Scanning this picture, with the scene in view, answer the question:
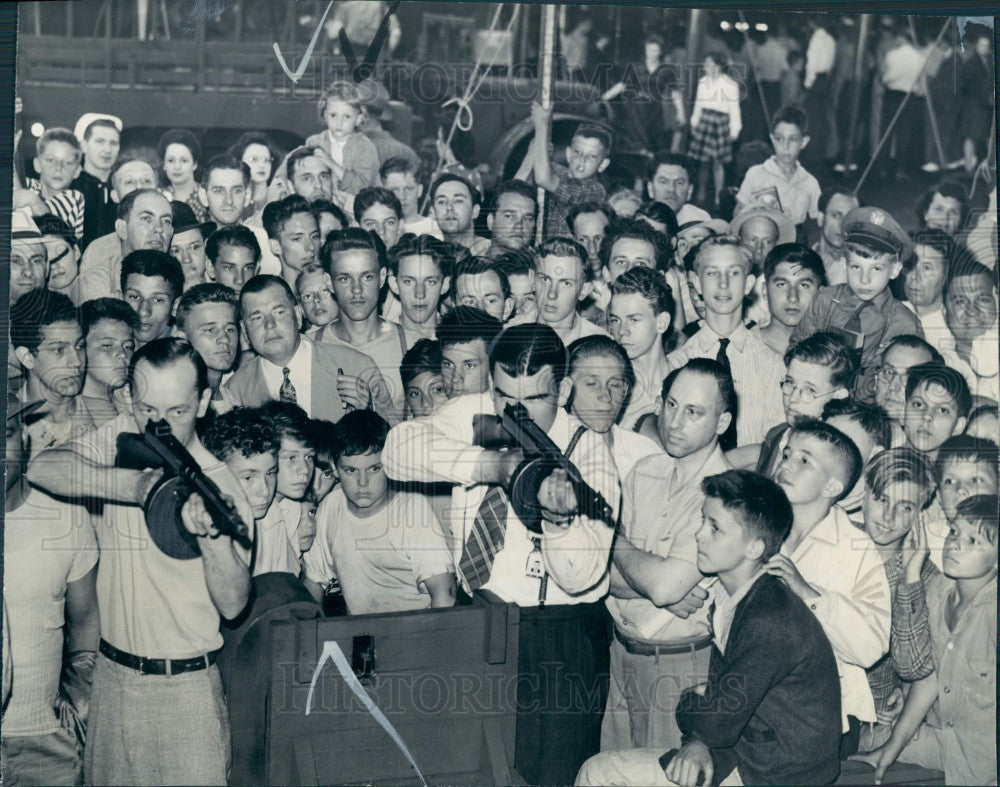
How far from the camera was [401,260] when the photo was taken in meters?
3.44

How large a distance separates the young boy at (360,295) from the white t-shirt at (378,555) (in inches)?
14.7

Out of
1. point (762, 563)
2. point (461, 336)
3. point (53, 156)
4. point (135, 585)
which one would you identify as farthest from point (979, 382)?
point (53, 156)

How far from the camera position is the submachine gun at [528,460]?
342 centimetres

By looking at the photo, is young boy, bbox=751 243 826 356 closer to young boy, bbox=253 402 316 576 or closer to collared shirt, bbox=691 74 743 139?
collared shirt, bbox=691 74 743 139

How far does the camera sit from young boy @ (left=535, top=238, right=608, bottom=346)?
A: 11.4 feet

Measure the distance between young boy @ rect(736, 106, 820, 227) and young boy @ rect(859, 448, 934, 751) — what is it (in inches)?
30.3

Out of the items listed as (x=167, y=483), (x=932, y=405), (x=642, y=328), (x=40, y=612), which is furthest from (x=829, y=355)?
(x=40, y=612)

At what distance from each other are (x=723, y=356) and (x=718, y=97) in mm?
768

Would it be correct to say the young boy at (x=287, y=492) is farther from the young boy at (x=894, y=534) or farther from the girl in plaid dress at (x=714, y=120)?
the young boy at (x=894, y=534)

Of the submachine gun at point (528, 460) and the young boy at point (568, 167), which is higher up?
the young boy at point (568, 167)

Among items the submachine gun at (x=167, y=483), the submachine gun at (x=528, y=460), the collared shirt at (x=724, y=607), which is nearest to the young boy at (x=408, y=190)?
the submachine gun at (x=528, y=460)

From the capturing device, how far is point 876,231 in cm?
352

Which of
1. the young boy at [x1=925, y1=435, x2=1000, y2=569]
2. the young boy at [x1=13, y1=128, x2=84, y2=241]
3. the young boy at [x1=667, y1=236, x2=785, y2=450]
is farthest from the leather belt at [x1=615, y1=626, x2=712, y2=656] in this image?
the young boy at [x1=13, y1=128, x2=84, y2=241]

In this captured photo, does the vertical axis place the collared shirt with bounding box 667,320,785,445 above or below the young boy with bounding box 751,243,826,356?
below
